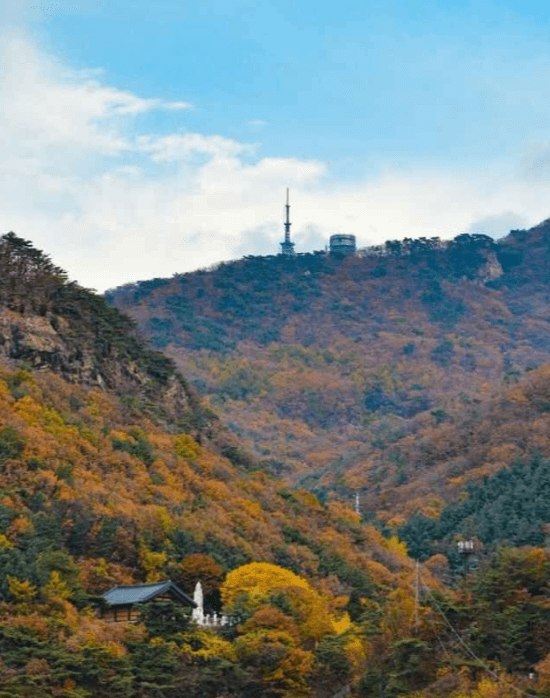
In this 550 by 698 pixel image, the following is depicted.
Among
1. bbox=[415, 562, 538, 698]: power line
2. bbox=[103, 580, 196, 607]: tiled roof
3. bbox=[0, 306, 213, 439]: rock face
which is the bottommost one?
bbox=[415, 562, 538, 698]: power line

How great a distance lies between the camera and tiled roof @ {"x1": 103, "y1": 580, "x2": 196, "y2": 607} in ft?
227

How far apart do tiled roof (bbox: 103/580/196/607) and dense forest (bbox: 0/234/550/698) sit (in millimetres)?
915

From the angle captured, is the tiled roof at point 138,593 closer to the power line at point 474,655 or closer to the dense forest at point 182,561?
the dense forest at point 182,561

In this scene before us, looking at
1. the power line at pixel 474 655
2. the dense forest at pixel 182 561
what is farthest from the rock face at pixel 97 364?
the power line at pixel 474 655

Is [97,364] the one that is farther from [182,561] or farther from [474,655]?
[474,655]

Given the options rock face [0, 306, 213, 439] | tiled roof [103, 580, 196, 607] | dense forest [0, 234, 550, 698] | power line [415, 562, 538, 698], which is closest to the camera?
power line [415, 562, 538, 698]

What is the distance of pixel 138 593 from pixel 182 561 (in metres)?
7.48

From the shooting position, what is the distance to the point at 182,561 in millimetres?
77250

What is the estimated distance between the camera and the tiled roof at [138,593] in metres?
69.3

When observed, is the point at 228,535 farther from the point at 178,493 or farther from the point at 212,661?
the point at 212,661

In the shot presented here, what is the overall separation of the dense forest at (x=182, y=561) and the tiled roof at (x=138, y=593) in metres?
0.91

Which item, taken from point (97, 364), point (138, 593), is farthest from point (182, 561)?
point (97, 364)

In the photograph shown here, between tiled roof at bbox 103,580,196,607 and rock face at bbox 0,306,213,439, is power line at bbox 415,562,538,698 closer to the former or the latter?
tiled roof at bbox 103,580,196,607

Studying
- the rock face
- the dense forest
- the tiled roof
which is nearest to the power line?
the dense forest
